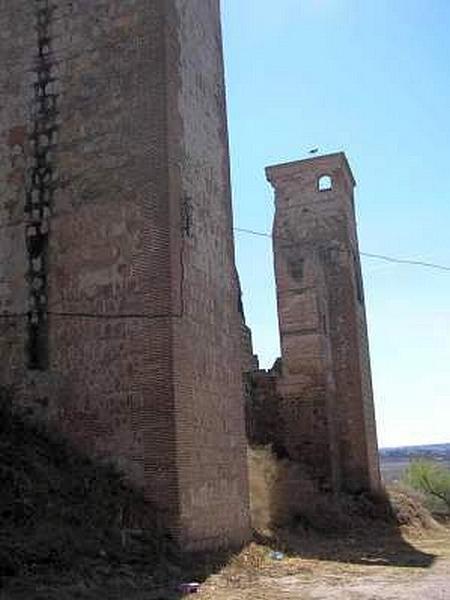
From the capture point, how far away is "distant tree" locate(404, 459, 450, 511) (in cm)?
3109

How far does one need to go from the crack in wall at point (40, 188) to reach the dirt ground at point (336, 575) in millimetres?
4442

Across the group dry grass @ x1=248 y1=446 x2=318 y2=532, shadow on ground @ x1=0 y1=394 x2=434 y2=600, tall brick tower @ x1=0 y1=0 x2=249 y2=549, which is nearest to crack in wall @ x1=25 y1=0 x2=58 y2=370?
tall brick tower @ x1=0 y1=0 x2=249 y2=549

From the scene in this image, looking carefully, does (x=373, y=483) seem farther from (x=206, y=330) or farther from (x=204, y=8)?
(x=204, y=8)

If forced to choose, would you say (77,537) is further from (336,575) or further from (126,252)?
(126,252)

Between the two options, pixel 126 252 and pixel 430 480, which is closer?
pixel 126 252

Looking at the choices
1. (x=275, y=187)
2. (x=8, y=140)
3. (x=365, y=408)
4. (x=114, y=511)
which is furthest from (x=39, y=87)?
(x=365, y=408)

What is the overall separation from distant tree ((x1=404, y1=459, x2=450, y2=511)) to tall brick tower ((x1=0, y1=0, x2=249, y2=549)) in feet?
65.3

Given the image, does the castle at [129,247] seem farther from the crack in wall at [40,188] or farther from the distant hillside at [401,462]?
the distant hillside at [401,462]

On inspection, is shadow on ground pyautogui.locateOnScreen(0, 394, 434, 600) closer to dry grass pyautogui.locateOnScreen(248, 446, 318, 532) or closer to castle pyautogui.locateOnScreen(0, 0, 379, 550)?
castle pyautogui.locateOnScreen(0, 0, 379, 550)

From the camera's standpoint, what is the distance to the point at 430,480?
3177cm

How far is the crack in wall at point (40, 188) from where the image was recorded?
12398mm

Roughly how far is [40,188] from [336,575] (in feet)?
24.3

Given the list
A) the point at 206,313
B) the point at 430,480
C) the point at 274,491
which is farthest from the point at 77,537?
the point at 430,480

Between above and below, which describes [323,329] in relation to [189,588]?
above
